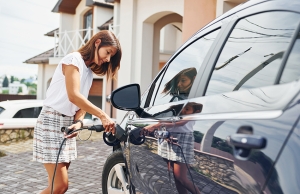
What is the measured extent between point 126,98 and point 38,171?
17.3 ft

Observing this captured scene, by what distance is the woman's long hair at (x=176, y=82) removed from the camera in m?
2.35

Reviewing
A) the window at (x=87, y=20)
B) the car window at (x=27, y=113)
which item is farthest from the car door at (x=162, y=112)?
the window at (x=87, y=20)

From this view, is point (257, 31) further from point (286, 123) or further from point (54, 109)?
point (54, 109)

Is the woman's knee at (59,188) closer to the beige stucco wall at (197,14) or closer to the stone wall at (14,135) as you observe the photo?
the beige stucco wall at (197,14)

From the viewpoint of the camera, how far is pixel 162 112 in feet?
8.50

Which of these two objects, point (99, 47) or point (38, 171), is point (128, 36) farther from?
point (99, 47)

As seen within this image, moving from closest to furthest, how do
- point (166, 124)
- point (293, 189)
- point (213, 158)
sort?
point (293, 189), point (213, 158), point (166, 124)

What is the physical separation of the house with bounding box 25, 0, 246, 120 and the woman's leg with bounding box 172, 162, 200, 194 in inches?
80.6

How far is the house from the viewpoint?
31.1 ft

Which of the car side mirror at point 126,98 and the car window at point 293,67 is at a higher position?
the car window at point 293,67

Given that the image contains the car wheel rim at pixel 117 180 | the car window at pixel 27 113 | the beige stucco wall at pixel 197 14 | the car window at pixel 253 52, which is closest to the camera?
the car window at pixel 253 52

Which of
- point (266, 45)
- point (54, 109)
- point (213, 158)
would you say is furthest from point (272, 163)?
point (54, 109)

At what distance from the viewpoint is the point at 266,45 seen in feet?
5.93

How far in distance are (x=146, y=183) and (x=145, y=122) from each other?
393mm
